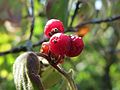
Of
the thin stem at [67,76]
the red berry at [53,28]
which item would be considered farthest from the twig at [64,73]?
the red berry at [53,28]

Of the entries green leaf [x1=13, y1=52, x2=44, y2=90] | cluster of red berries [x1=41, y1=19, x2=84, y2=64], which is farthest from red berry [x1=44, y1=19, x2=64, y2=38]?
green leaf [x1=13, y1=52, x2=44, y2=90]

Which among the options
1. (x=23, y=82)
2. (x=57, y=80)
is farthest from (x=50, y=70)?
(x=23, y=82)

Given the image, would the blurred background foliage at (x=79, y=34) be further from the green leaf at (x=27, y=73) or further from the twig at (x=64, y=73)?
the green leaf at (x=27, y=73)

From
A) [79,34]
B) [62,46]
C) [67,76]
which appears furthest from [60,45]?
[79,34]

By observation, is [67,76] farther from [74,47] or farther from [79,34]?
[79,34]

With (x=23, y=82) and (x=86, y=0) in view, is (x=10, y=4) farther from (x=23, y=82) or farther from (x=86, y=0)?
(x=23, y=82)

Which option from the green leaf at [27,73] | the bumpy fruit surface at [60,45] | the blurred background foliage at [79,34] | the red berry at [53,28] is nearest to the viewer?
the green leaf at [27,73]
